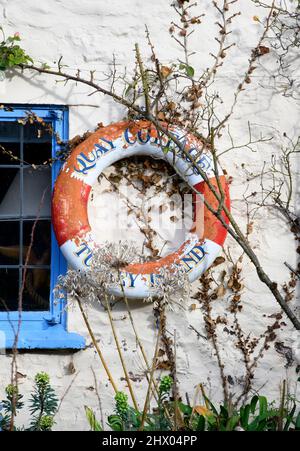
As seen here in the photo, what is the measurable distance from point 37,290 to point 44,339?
301mm

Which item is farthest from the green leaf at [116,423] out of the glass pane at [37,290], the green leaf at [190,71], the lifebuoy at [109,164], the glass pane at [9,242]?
the green leaf at [190,71]

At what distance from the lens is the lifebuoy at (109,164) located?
378cm

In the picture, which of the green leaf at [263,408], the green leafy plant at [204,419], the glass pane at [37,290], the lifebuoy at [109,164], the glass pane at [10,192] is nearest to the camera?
the green leafy plant at [204,419]

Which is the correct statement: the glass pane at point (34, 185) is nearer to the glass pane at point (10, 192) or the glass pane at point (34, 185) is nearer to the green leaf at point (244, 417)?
the glass pane at point (10, 192)

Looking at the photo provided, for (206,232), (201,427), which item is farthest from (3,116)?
(201,427)

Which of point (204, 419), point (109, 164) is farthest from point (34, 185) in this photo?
point (204, 419)

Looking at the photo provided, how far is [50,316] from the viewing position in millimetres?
3971

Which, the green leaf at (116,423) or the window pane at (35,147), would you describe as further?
the window pane at (35,147)

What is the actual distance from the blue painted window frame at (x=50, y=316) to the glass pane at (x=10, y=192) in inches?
11.0

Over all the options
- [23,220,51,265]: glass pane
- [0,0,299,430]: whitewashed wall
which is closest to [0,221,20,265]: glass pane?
[23,220,51,265]: glass pane

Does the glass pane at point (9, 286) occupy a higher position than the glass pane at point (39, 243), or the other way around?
the glass pane at point (39, 243)

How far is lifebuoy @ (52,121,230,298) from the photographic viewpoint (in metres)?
3.78

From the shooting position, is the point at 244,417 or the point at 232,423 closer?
the point at 232,423

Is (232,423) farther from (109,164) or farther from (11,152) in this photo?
(11,152)
